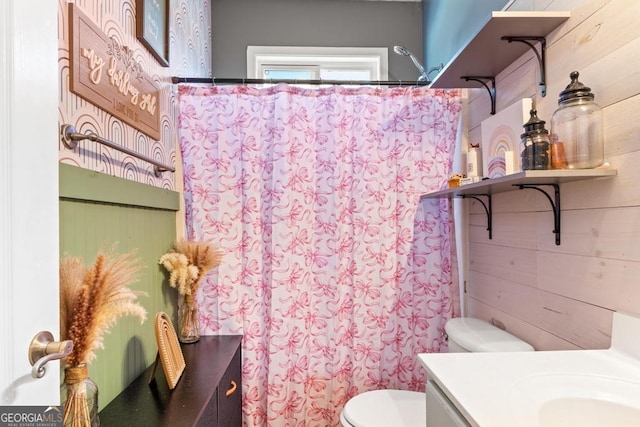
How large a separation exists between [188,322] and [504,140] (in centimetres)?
154

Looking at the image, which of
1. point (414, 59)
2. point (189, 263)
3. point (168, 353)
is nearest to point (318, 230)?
point (189, 263)

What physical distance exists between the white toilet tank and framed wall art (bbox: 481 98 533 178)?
61 centimetres

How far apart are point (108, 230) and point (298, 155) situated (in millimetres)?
900

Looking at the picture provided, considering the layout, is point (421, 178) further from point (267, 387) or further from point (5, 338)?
point (5, 338)

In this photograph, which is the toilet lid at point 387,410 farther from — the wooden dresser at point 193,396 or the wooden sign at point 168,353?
the wooden sign at point 168,353

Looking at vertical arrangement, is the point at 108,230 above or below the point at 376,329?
above

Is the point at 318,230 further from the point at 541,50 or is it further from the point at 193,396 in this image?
the point at 541,50

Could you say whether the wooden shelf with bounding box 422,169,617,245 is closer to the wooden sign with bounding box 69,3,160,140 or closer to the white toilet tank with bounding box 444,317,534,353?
the white toilet tank with bounding box 444,317,534,353

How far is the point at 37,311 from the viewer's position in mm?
577

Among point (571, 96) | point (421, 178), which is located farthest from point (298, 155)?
point (571, 96)

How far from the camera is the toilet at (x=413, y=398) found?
132 centimetres

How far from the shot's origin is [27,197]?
21.8 inches

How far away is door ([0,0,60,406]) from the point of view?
513 mm

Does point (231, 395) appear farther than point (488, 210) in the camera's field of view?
No
